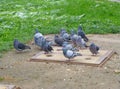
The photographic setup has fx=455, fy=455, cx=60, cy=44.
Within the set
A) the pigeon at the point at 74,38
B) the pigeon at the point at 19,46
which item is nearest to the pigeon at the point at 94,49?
the pigeon at the point at 74,38

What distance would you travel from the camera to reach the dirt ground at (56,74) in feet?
26.5

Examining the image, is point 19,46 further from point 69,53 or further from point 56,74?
point 56,74

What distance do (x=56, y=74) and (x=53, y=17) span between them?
6652 mm

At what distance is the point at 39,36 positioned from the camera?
10695mm

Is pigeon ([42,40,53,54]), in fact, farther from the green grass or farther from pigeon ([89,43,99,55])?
the green grass

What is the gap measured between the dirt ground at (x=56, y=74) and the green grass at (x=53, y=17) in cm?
145

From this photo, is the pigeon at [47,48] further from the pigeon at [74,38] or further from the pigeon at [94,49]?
the pigeon at [94,49]

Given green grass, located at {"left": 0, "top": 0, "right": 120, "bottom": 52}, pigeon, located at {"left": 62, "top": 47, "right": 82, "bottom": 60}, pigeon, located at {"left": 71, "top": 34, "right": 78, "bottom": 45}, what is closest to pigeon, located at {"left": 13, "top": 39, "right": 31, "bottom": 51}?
green grass, located at {"left": 0, "top": 0, "right": 120, "bottom": 52}

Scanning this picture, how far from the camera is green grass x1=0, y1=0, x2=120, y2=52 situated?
12922 millimetres

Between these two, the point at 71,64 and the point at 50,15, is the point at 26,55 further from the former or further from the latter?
the point at 50,15

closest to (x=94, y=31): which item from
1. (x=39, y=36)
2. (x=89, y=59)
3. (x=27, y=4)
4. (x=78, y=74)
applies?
(x=39, y=36)

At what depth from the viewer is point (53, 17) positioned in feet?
49.8

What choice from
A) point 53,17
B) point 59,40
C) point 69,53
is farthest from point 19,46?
point 53,17

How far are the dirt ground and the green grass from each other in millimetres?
1453
